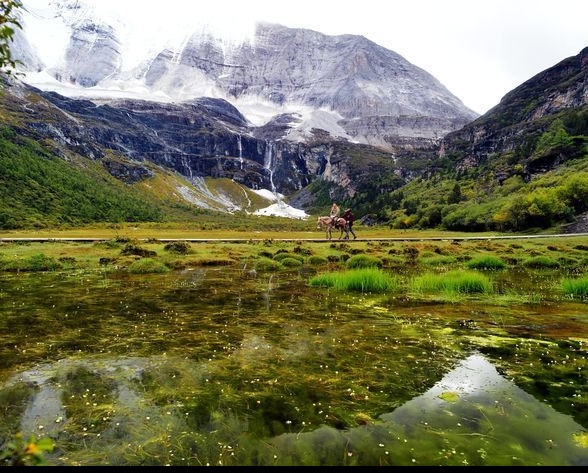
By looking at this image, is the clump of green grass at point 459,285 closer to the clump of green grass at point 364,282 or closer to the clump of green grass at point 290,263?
the clump of green grass at point 364,282

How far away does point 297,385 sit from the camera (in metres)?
10.2

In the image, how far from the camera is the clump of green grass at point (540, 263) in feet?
128

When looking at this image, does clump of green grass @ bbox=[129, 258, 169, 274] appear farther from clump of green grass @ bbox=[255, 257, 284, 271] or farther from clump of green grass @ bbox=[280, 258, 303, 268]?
clump of green grass @ bbox=[280, 258, 303, 268]

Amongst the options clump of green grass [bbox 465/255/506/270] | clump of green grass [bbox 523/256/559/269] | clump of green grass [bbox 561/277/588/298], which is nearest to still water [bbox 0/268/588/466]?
clump of green grass [bbox 561/277/588/298]

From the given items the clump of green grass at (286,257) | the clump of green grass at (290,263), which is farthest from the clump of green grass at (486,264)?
the clump of green grass at (286,257)

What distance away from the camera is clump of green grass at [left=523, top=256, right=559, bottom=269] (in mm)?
39044

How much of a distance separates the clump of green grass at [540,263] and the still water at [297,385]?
2266 cm

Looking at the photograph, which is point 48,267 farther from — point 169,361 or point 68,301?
point 169,361

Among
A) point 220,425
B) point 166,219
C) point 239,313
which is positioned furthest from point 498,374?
point 166,219

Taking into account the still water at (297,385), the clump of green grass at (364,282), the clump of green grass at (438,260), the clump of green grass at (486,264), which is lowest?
the clump of green grass at (438,260)

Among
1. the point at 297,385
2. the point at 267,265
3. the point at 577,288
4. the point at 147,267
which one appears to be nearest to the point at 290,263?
the point at 267,265

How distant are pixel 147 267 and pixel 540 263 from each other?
3557 centimetres

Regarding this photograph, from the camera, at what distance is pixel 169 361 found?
1186 cm

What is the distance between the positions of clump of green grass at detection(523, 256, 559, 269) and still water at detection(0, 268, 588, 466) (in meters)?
22.7
